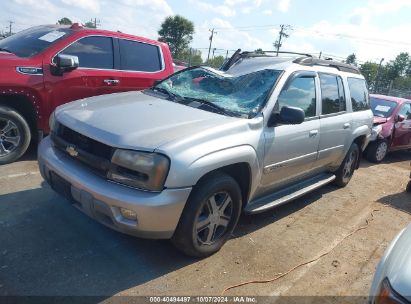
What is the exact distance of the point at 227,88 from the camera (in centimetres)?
413

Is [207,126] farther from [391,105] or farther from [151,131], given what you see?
[391,105]

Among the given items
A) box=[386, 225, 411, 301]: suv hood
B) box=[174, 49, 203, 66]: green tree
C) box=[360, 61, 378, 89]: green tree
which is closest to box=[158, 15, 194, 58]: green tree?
box=[174, 49, 203, 66]: green tree

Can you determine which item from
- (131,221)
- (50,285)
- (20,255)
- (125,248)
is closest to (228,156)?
(131,221)

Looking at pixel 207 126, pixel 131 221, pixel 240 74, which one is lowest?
pixel 131 221

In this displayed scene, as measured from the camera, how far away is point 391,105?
9117mm

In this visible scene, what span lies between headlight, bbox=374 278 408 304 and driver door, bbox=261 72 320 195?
1825 mm

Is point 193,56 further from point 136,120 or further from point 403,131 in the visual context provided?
point 136,120

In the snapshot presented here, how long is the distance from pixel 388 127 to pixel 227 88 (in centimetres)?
596

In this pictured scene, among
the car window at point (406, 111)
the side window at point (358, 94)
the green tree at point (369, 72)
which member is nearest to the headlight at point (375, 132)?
the car window at point (406, 111)

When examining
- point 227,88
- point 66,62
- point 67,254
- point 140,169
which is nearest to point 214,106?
point 227,88

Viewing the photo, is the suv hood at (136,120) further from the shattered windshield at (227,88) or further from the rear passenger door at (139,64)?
the rear passenger door at (139,64)

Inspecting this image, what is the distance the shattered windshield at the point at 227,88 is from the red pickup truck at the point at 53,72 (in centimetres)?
154

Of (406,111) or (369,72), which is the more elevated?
(369,72)

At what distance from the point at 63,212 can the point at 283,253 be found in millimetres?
2289
